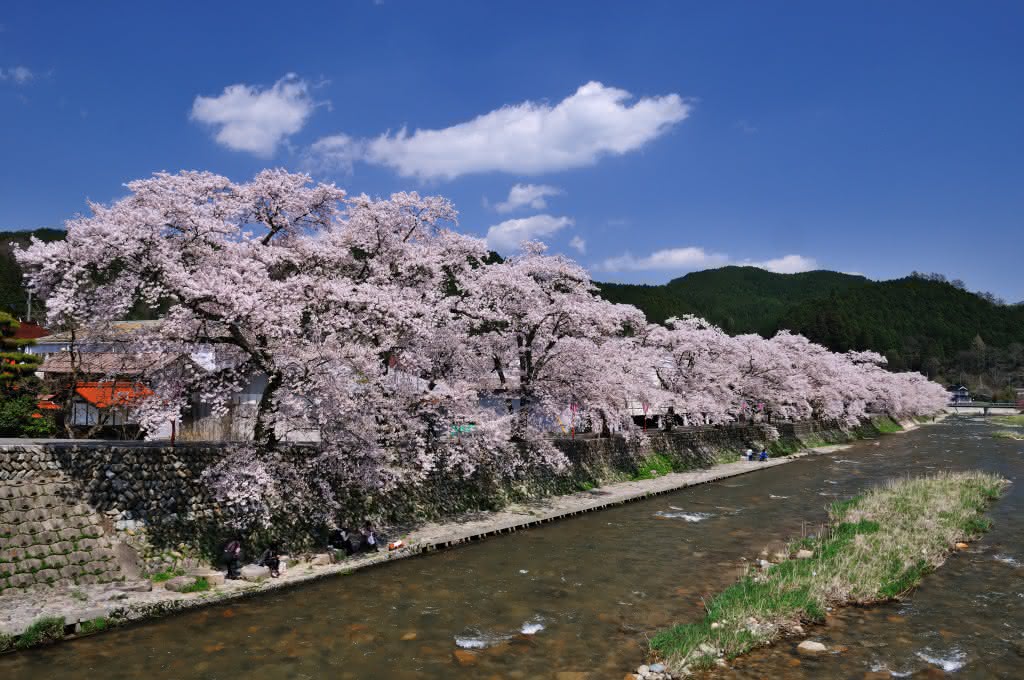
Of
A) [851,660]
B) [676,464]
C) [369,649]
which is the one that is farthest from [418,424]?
[676,464]

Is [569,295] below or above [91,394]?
above

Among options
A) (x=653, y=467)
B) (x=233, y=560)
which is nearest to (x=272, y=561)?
(x=233, y=560)

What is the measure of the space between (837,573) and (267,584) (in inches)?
701

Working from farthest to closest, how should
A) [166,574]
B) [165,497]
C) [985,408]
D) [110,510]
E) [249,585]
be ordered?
1. [985,408]
2. [165,497]
3. [110,510]
4. [249,585]
5. [166,574]

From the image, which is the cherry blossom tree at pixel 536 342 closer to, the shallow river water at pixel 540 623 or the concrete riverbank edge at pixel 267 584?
the concrete riverbank edge at pixel 267 584

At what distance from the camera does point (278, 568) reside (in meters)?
20.3

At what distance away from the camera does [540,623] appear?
56.1ft

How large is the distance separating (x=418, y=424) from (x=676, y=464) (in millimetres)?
27288

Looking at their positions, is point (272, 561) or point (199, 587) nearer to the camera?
point (199, 587)

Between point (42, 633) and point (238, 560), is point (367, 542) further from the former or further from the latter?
point (42, 633)

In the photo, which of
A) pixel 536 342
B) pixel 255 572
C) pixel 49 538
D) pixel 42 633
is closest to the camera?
pixel 42 633

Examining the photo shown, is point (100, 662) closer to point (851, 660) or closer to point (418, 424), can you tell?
point (418, 424)

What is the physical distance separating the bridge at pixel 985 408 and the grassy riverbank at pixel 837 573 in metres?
144

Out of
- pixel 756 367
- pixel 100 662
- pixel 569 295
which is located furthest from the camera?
pixel 756 367
